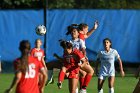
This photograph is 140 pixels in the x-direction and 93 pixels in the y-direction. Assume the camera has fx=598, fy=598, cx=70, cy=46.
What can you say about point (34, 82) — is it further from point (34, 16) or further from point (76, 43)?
point (34, 16)

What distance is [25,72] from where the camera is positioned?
11047 millimetres

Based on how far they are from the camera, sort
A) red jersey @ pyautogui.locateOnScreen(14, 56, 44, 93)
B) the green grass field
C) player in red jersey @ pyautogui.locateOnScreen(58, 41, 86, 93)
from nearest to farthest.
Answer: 1. red jersey @ pyautogui.locateOnScreen(14, 56, 44, 93)
2. player in red jersey @ pyautogui.locateOnScreen(58, 41, 86, 93)
3. the green grass field

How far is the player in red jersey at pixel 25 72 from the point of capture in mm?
10961

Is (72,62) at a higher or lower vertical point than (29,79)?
higher

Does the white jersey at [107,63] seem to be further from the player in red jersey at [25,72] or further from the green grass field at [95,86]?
the player in red jersey at [25,72]

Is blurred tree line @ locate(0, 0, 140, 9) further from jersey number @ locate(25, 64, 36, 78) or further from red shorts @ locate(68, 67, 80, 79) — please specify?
jersey number @ locate(25, 64, 36, 78)

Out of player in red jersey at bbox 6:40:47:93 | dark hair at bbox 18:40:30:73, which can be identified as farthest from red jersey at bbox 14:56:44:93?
dark hair at bbox 18:40:30:73

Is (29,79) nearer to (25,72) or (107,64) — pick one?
(25,72)

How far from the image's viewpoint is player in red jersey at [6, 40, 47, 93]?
1096cm

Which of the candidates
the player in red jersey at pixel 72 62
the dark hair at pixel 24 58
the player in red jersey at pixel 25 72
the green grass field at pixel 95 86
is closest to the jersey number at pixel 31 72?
the player in red jersey at pixel 25 72

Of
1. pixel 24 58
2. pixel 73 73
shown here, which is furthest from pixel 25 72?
pixel 73 73

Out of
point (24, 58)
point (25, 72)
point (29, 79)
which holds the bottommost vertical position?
point (29, 79)

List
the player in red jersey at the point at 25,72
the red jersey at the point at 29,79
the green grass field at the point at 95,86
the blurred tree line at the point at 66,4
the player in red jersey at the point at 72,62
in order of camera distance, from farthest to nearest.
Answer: the blurred tree line at the point at 66,4
the green grass field at the point at 95,86
the player in red jersey at the point at 72,62
the red jersey at the point at 29,79
the player in red jersey at the point at 25,72

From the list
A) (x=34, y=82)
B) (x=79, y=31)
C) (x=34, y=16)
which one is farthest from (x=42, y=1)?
(x=34, y=82)
